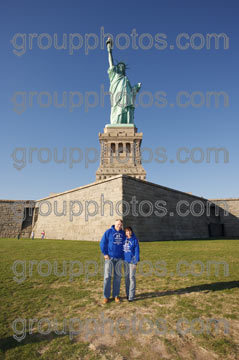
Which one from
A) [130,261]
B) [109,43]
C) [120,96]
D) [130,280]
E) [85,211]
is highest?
[109,43]

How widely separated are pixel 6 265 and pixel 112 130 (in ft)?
147

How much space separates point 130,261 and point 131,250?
24cm

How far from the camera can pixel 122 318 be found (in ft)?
12.0

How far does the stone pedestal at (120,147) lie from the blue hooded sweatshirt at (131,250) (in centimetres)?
4012

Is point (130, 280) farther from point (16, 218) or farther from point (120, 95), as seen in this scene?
point (120, 95)

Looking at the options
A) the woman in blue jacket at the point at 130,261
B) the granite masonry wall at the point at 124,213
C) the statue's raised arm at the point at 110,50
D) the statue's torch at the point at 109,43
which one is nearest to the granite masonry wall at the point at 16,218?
the granite masonry wall at the point at 124,213

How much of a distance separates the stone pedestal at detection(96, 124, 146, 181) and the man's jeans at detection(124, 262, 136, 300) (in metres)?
40.3

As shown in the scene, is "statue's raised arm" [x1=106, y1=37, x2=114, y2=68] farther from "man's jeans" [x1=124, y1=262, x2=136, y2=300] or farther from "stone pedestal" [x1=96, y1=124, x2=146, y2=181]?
"man's jeans" [x1=124, y1=262, x2=136, y2=300]

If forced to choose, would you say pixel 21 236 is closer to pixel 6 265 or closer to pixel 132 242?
pixel 6 265

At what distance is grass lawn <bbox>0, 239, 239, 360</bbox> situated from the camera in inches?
110

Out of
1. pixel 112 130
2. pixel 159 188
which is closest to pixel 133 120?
pixel 112 130

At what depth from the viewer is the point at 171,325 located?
340 centimetres

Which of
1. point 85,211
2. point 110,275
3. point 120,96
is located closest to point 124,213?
point 85,211

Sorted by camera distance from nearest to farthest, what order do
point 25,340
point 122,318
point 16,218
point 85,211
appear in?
point 25,340, point 122,318, point 85,211, point 16,218
